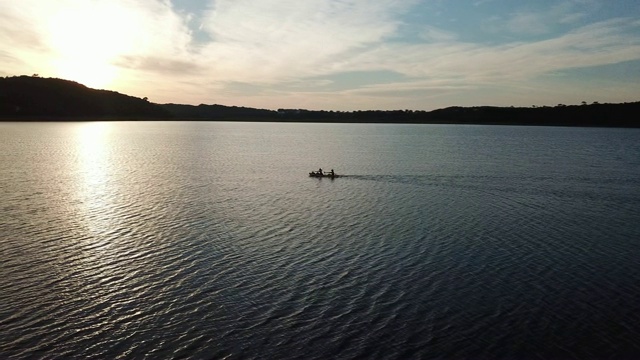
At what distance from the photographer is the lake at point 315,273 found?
1680cm

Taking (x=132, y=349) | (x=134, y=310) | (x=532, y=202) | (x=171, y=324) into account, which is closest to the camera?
(x=132, y=349)

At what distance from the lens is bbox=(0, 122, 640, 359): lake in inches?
661

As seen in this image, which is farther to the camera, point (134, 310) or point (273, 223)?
point (273, 223)

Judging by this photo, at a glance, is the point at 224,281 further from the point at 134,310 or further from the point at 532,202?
the point at 532,202

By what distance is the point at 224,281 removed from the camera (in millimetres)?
22625

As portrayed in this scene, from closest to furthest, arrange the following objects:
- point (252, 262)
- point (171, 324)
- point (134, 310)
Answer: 1. point (171, 324)
2. point (134, 310)
3. point (252, 262)

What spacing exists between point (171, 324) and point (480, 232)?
2338 cm

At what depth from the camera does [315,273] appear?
23.9m

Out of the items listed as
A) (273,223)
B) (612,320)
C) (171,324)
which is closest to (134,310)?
(171,324)

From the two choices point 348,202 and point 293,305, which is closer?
point 293,305

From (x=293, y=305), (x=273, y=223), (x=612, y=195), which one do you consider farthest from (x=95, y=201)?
(x=612, y=195)

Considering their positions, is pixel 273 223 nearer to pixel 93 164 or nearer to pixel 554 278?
pixel 554 278

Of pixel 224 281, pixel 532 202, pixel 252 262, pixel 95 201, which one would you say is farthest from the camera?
pixel 532 202

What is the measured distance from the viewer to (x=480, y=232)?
33344 mm
